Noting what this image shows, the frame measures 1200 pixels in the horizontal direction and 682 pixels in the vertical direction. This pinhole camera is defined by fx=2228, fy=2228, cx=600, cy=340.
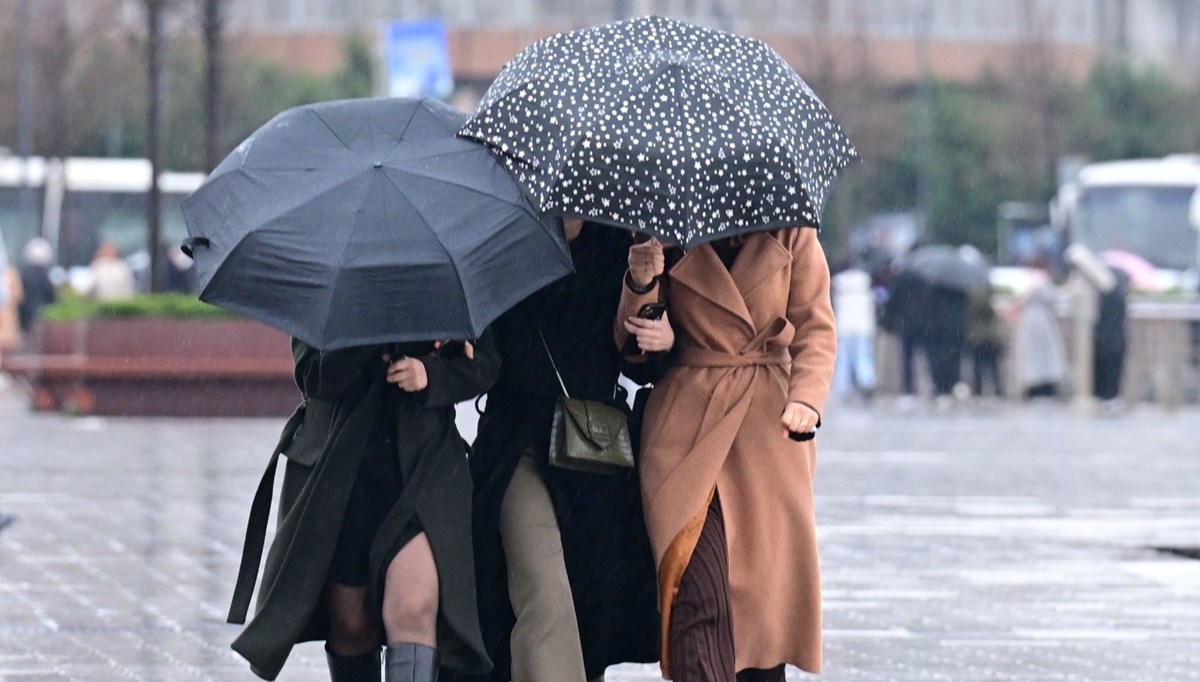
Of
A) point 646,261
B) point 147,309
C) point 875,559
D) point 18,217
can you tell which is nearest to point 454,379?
point 646,261

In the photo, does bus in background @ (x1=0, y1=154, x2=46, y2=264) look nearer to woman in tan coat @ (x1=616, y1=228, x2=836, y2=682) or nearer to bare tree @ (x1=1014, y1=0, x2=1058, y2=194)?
bare tree @ (x1=1014, y1=0, x2=1058, y2=194)

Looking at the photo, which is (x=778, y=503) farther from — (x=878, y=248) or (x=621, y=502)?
(x=878, y=248)

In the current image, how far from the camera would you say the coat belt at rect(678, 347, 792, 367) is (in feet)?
18.1

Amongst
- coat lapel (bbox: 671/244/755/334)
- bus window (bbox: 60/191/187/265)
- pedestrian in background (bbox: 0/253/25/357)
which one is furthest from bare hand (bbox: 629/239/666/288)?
bus window (bbox: 60/191/187/265)

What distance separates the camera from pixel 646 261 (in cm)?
536

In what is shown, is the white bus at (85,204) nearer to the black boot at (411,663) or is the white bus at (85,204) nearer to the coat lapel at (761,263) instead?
the coat lapel at (761,263)

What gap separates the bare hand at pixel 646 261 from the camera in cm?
535

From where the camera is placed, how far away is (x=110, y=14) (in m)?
41.2

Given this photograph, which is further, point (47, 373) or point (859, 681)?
point (47, 373)

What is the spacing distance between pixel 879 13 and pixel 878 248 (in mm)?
28472

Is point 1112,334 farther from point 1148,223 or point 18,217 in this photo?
point 18,217

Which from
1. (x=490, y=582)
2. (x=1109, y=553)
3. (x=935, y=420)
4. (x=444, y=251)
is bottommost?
(x=935, y=420)

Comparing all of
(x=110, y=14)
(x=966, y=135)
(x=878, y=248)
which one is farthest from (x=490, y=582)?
(x=966, y=135)

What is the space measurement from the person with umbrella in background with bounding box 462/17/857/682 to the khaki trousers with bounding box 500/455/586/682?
26 cm
